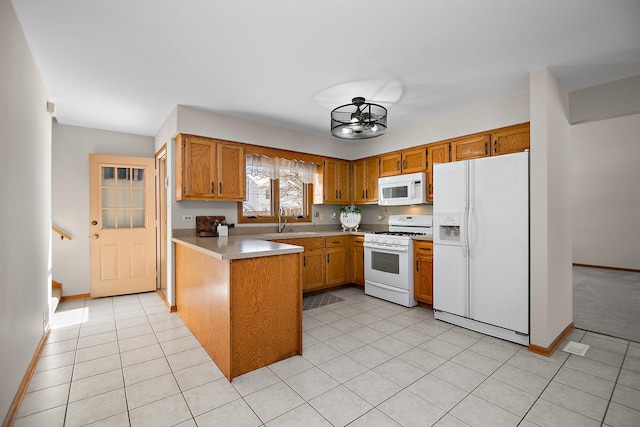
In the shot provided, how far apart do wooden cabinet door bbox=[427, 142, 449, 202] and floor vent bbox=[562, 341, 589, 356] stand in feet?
6.97

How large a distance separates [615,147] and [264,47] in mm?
7698

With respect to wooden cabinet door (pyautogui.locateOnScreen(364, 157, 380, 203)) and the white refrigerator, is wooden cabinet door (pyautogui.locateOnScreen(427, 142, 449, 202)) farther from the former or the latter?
wooden cabinet door (pyautogui.locateOnScreen(364, 157, 380, 203))

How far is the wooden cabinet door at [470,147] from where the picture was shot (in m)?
3.59

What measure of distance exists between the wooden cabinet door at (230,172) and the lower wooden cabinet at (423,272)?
2.46 meters

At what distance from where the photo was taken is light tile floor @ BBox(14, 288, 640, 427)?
1828 millimetres

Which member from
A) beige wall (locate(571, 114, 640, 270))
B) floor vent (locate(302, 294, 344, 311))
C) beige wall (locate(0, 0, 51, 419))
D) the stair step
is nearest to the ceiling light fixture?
floor vent (locate(302, 294, 344, 311))

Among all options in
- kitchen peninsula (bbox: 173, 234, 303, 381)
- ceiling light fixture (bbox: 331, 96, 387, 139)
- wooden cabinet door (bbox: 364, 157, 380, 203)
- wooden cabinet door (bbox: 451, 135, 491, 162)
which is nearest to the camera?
kitchen peninsula (bbox: 173, 234, 303, 381)

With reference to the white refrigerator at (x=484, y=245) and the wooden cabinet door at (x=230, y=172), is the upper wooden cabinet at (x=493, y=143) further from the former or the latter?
the wooden cabinet door at (x=230, y=172)

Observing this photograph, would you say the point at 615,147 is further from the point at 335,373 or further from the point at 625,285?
Result: the point at 335,373

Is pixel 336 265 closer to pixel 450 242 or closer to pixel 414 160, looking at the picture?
pixel 450 242

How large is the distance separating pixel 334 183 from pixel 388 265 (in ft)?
5.84

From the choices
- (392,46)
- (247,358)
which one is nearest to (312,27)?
(392,46)

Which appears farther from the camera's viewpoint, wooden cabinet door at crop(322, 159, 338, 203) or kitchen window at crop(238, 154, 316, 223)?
wooden cabinet door at crop(322, 159, 338, 203)

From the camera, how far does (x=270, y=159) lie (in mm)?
4582
